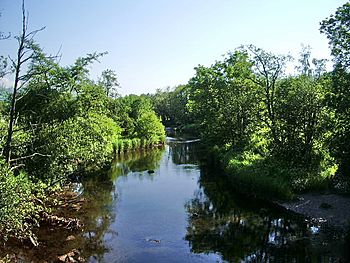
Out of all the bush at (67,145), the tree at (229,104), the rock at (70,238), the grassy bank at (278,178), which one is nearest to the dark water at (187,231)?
the rock at (70,238)

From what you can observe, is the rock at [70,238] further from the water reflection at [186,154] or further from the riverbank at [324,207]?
the water reflection at [186,154]

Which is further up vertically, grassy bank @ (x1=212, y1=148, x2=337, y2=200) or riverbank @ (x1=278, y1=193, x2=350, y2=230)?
grassy bank @ (x1=212, y1=148, x2=337, y2=200)

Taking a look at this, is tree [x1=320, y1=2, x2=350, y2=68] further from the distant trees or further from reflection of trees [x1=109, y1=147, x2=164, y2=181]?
reflection of trees [x1=109, y1=147, x2=164, y2=181]

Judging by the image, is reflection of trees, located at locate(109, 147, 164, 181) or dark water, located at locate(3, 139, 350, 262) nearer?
dark water, located at locate(3, 139, 350, 262)

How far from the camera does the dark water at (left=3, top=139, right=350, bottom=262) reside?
62.9ft

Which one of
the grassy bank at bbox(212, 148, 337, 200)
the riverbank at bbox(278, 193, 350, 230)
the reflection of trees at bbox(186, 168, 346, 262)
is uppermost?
the grassy bank at bbox(212, 148, 337, 200)

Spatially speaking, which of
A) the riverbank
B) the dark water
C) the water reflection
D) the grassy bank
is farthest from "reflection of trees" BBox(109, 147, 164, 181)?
the riverbank

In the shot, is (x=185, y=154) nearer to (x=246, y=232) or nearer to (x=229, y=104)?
(x=229, y=104)

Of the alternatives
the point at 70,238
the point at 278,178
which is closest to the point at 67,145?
the point at 70,238

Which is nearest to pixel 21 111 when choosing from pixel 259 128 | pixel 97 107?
pixel 97 107

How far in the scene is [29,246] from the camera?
20109mm

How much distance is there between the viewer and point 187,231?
75.3ft

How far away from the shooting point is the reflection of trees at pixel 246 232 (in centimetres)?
1920

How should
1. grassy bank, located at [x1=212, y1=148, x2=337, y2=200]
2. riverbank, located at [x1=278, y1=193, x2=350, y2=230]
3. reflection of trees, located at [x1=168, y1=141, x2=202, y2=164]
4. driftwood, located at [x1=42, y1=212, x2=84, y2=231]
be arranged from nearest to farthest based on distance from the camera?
1. riverbank, located at [x1=278, y1=193, x2=350, y2=230]
2. driftwood, located at [x1=42, y1=212, x2=84, y2=231]
3. grassy bank, located at [x1=212, y1=148, x2=337, y2=200]
4. reflection of trees, located at [x1=168, y1=141, x2=202, y2=164]
